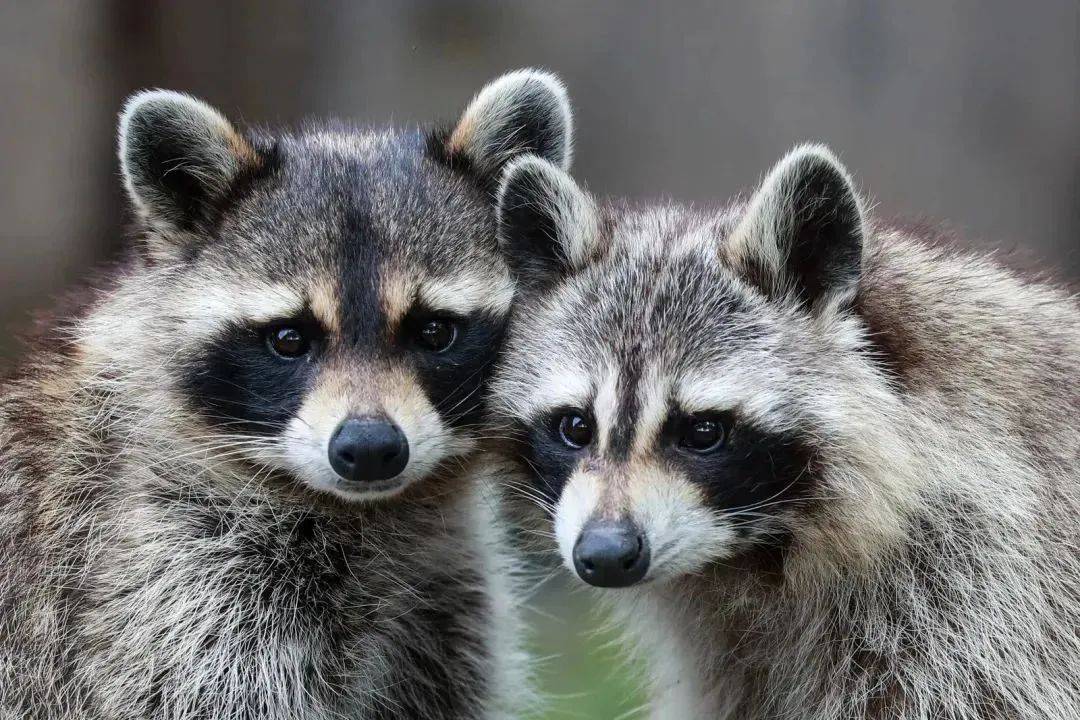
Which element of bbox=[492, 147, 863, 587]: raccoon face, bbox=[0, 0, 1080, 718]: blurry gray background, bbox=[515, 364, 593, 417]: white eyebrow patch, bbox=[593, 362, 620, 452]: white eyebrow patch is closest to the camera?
bbox=[492, 147, 863, 587]: raccoon face

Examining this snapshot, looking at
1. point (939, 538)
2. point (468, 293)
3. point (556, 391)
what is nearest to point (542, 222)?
point (468, 293)

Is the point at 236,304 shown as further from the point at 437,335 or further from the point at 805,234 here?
the point at 805,234

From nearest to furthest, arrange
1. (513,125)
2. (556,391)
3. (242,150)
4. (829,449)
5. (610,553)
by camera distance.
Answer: (610,553) < (829,449) < (556,391) < (242,150) < (513,125)

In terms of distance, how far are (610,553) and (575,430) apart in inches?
Answer: 24.0

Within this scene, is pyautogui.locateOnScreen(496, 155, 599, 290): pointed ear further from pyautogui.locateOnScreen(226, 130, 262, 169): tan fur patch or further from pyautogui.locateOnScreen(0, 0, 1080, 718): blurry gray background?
pyautogui.locateOnScreen(0, 0, 1080, 718): blurry gray background

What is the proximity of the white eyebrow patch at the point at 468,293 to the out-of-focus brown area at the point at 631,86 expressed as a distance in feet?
14.8

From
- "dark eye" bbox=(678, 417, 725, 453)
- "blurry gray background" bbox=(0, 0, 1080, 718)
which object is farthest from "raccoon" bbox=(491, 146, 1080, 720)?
"blurry gray background" bbox=(0, 0, 1080, 718)

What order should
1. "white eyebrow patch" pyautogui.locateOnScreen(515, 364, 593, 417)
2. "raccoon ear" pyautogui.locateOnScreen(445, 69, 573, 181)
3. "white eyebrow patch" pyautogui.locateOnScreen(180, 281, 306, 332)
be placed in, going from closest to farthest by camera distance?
"white eyebrow patch" pyautogui.locateOnScreen(515, 364, 593, 417)
"white eyebrow patch" pyautogui.locateOnScreen(180, 281, 306, 332)
"raccoon ear" pyautogui.locateOnScreen(445, 69, 573, 181)

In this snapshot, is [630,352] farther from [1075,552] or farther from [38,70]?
[38,70]

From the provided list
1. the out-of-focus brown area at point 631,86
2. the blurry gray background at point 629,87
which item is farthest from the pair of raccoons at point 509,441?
the out-of-focus brown area at point 631,86

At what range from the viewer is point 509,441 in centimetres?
513

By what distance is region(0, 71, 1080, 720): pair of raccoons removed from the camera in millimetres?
4727

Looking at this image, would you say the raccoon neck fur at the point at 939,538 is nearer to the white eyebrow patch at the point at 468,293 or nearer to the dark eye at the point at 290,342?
the white eyebrow patch at the point at 468,293

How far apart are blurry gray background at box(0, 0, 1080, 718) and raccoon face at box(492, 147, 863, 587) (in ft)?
14.5
